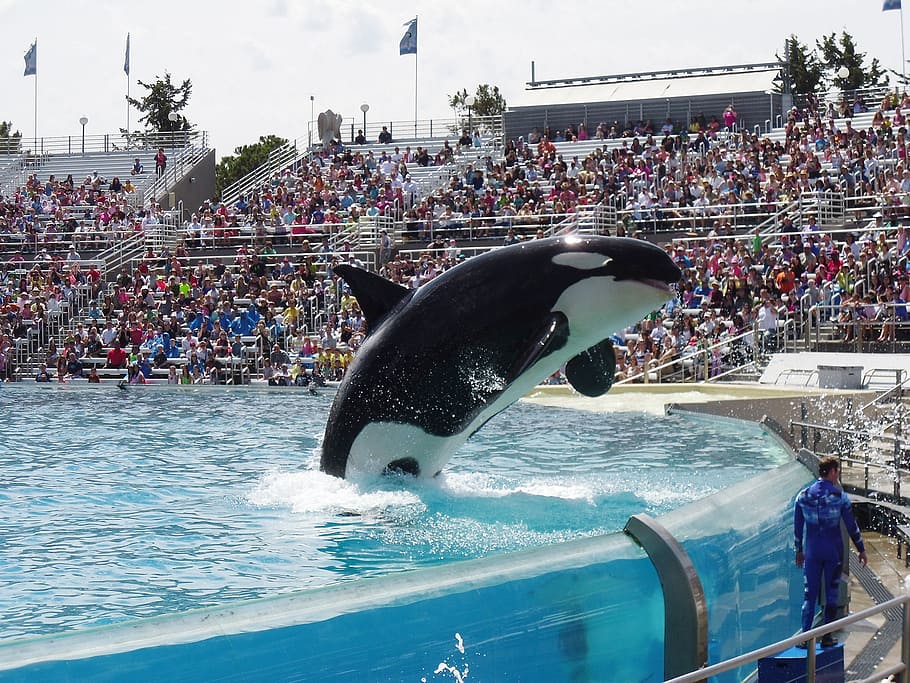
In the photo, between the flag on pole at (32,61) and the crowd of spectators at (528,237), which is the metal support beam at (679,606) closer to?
the crowd of spectators at (528,237)

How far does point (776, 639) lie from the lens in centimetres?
556

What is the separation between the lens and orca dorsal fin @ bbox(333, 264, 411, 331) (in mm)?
8125

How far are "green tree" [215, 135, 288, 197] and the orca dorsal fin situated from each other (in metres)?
60.1

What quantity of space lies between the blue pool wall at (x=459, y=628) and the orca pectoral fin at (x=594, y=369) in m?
3.30

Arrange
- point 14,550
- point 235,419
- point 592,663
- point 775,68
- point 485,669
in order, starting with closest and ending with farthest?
point 485,669
point 592,663
point 14,550
point 235,419
point 775,68

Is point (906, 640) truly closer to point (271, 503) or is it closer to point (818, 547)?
point (818, 547)

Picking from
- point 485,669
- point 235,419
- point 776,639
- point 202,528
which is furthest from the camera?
point 235,419

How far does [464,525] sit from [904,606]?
12.0 ft

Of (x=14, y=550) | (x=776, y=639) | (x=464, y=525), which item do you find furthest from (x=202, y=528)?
(x=776, y=639)

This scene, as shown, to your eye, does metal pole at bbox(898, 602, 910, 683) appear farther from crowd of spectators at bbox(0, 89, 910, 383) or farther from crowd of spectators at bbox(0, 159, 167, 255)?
crowd of spectators at bbox(0, 159, 167, 255)

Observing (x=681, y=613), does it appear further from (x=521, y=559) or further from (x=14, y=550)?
(x=14, y=550)

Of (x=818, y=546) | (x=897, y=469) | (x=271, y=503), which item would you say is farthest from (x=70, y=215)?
(x=818, y=546)

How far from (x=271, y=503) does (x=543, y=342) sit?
8.06ft

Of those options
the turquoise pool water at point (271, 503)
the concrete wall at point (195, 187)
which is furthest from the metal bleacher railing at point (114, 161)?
the turquoise pool water at point (271, 503)
